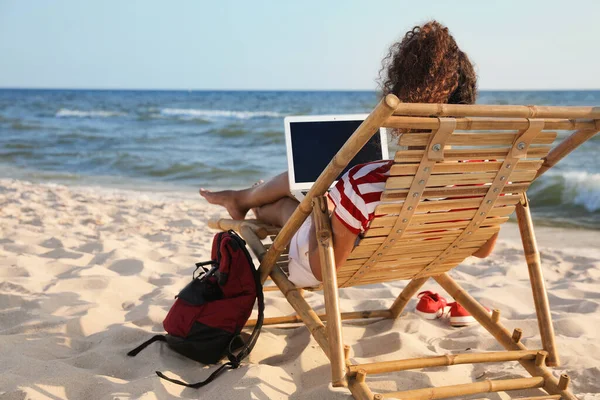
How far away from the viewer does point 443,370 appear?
271 centimetres

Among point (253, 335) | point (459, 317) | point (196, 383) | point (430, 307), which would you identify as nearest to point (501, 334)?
point (459, 317)

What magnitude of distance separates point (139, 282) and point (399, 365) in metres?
2.10

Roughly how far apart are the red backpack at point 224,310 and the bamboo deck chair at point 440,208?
10 cm

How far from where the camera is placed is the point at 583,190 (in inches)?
317

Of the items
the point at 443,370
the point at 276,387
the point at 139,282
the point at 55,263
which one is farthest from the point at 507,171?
the point at 55,263

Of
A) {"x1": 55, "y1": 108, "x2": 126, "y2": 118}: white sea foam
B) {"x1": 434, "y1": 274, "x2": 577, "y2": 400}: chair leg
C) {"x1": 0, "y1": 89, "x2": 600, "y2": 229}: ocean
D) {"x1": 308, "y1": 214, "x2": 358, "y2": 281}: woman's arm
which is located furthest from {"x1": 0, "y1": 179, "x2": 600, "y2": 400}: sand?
{"x1": 55, "y1": 108, "x2": 126, "y2": 118}: white sea foam

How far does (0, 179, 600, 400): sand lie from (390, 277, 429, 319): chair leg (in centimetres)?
5

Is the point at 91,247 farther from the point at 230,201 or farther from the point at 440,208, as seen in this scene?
the point at 440,208

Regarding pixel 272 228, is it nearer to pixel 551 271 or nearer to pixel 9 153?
pixel 551 271

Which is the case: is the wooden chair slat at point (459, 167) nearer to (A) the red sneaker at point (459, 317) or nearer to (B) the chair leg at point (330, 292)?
(B) the chair leg at point (330, 292)

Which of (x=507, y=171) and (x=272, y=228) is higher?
(x=507, y=171)

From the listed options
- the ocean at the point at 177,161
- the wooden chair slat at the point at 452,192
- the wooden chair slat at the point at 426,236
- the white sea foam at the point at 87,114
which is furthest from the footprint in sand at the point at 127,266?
the white sea foam at the point at 87,114

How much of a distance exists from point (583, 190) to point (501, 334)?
19.6 ft

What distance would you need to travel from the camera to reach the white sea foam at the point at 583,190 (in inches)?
304
